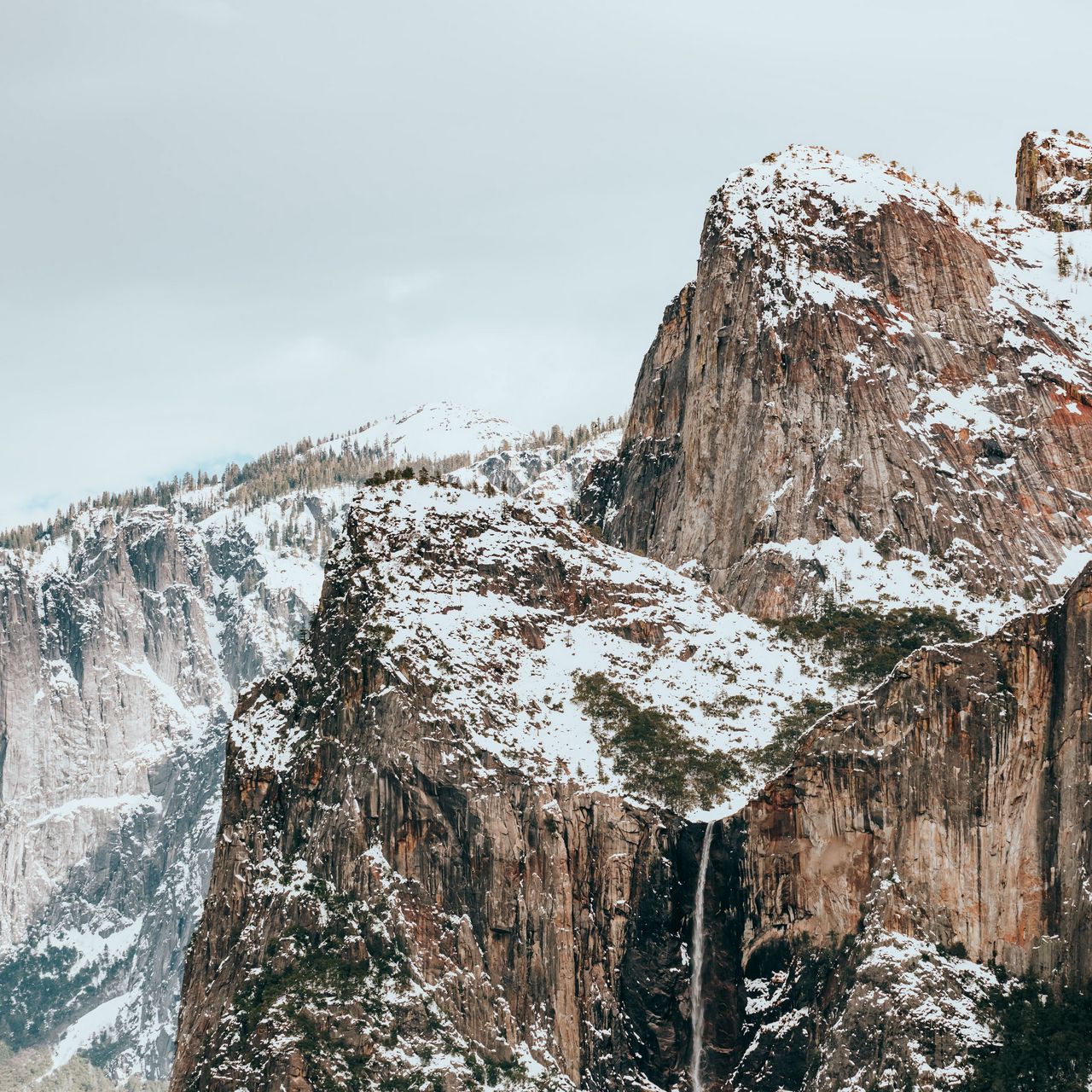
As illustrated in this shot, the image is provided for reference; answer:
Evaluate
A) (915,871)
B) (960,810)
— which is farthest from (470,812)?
(960,810)

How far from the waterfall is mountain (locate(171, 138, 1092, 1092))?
243 mm

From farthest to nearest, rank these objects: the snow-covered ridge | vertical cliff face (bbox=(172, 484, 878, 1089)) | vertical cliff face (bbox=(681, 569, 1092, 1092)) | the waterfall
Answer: the snow-covered ridge → vertical cliff face (bbox=(172, 484, 878, 1089)) → the waterfall → vertical cliff face (bbox=(681, 569, 1092, 1092))

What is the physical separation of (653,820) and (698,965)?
10437mm

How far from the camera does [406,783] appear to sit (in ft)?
541

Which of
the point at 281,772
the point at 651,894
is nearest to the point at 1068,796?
the point at 651,894

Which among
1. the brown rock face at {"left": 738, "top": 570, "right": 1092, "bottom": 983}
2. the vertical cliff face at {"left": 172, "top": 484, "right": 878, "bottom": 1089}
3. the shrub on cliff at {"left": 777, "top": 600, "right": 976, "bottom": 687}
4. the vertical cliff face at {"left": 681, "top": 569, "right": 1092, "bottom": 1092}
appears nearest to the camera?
the vertical cliff face at {"left": 681, "top": 569, "right": 1092, "bottom": 1092}

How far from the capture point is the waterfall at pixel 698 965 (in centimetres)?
15588

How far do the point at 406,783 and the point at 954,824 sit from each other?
3923 centimetres

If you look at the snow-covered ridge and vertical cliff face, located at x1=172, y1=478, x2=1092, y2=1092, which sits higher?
the snow-covered ridge

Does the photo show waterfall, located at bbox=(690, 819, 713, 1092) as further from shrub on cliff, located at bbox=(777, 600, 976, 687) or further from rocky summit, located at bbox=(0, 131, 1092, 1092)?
shrub on cliff, located at bbox=(777, 600, 976, 687)

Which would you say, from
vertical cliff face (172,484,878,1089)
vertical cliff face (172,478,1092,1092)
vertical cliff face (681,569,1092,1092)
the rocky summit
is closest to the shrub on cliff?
the rocky summit

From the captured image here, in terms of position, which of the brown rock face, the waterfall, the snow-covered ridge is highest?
the snow-covered ridge

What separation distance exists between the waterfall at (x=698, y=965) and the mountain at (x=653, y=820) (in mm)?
243

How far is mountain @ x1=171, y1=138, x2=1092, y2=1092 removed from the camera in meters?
144
